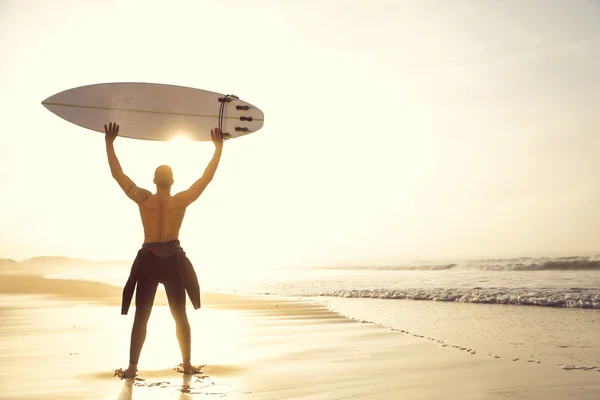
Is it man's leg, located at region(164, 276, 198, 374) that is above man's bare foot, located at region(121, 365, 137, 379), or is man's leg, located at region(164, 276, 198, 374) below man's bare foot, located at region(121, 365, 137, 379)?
above

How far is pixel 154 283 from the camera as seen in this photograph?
449 centimetres

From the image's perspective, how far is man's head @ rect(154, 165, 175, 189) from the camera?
4.65 metres

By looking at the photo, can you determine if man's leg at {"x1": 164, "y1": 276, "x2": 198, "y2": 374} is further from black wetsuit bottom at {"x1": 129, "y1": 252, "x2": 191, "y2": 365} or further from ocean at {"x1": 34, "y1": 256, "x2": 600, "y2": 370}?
ocean at {"x1": 34, "y1": 256, "x2": 600, "y2": 370}

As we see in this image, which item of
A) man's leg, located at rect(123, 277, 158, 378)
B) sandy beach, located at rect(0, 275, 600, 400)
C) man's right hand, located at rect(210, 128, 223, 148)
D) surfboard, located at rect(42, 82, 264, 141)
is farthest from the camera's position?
surfboard, located at rect(42, 82, 264, 141)

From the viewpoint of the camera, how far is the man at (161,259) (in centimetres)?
448

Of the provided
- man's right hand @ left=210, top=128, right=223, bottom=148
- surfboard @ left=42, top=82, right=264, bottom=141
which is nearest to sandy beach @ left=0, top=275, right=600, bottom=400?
man's right hand @ left=210, top=128, right=223, bottom=148

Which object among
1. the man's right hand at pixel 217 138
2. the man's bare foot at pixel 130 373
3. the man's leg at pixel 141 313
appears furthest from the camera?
the man's right hand at pixel 217 138

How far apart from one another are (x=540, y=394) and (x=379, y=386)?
1.21 metres

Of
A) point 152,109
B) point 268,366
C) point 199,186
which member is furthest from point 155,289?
point 152,109

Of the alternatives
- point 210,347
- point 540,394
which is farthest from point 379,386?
point 210,347

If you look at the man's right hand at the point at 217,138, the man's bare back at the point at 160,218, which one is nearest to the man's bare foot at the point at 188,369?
the man's bare back at the point at 160,218

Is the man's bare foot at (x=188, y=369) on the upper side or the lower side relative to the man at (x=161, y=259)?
lower

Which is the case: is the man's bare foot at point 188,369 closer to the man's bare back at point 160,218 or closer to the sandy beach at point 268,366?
the sandy beach at point 268,366

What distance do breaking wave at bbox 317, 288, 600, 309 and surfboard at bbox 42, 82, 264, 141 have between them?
28.0 ft
